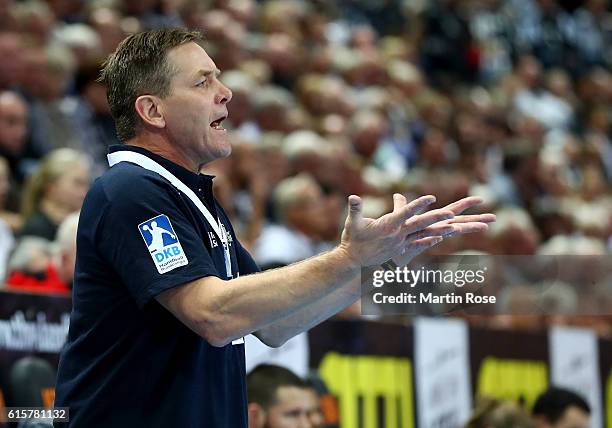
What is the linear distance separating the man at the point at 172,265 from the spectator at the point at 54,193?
3399 millimetres

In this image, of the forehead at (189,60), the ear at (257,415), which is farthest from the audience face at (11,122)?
the forehead at (189,60)

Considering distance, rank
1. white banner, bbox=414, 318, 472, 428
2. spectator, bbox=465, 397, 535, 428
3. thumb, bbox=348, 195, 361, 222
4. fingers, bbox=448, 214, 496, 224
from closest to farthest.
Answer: thumb, bbox=348, 195, 361, 222
fingers, bbox=448, 214, 496, 224
spectator, bbox=465, 397, 535, 428
white banner, bbox=414, 318, 472, 428

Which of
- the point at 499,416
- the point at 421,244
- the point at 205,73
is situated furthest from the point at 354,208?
the point at 499,416

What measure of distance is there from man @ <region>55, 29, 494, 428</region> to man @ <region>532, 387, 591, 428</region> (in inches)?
141

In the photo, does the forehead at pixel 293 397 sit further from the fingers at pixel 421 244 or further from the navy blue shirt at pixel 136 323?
the fingers at pixel 421 244

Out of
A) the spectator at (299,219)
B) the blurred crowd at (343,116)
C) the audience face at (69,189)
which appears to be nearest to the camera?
the audience face at (69,189)

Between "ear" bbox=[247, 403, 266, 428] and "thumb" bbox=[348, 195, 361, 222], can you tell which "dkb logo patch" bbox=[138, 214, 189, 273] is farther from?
"ear" bbox=[247, 403, 266, 428]

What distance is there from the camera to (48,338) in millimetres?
5012

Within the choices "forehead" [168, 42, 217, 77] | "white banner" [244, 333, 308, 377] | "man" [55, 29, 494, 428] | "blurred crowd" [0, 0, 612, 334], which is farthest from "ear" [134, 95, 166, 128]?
"blurred crowd" [0, 0, 612, 334]

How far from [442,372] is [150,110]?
12.8ft

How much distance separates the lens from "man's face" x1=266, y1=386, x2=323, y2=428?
5.04 metres

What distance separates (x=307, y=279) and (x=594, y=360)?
502cm

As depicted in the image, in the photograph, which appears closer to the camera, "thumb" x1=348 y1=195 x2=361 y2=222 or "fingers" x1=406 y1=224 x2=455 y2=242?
"thumb" x1=348 y1=195 x2=361 y2=222

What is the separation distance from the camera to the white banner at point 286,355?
545cm
